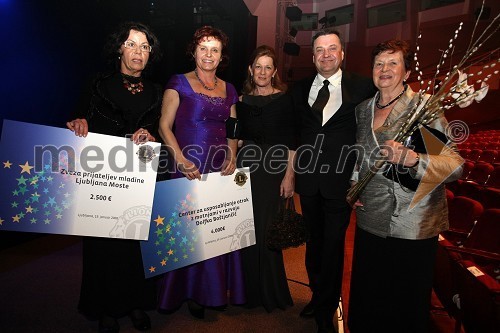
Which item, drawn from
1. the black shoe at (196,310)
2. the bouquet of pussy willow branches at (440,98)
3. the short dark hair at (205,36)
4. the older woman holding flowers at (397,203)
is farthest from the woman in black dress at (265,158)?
the bouquet of pussy willow branches at (440,98)

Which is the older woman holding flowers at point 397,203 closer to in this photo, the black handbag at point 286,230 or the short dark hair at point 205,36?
the black handbag at point 286,230

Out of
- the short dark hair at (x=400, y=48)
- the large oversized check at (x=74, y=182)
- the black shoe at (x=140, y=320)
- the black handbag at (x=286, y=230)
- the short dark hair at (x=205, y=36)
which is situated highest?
the short dark hair at (x=205, y=36)

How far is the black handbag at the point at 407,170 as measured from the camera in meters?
1.56

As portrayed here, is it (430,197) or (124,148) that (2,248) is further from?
(430,197)

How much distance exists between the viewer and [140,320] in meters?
2.16

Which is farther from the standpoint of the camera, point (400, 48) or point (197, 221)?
point (197, 221)

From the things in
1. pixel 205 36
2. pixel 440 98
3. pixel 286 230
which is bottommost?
pixel 286 230

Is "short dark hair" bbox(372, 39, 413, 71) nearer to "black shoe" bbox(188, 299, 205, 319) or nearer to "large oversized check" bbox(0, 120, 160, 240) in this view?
"large oversized check" bbox(0, 120, 160, 240)

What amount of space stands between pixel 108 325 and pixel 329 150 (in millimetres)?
1697

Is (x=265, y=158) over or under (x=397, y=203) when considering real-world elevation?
over

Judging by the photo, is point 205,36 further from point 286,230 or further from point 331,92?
point 286,230

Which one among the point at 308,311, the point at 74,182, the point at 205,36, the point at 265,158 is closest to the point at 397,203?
the point at 265,158

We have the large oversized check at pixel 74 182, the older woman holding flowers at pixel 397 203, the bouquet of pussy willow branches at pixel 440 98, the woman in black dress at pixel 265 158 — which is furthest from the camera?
the woman in black dress at pixel 265 158

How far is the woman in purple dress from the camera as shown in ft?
6.95
